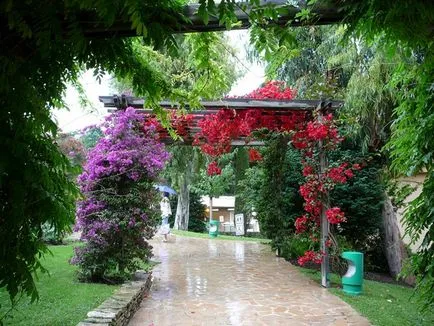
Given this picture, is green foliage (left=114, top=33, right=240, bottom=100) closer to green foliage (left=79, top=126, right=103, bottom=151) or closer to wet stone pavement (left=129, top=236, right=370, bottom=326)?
wet stone pavement (left=129, top=236, right=370, bottom=326)

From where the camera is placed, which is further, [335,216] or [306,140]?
[306,140]

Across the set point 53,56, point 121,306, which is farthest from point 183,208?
point 53,56

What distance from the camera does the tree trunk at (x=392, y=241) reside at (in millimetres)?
11289

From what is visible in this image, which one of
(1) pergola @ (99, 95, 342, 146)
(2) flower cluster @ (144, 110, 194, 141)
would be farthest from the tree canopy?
(1) pergola @ (99, 95, 342, 146)

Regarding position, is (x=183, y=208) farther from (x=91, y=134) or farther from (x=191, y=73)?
(x=191, y=73)

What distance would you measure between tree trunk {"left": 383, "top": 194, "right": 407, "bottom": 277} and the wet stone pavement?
2.94 m

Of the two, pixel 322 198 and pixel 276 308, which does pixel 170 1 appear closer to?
pixel 276 308

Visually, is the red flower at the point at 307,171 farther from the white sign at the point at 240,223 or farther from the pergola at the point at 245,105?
the white sign at the point at 240,223

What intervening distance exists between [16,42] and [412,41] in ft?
A: 7.46

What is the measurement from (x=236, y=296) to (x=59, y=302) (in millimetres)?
2972

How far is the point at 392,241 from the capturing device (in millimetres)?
11492

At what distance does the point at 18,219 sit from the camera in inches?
97.1

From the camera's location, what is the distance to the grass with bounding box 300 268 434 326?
5.90 m

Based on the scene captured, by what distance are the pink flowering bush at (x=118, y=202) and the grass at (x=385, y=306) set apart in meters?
3.68
